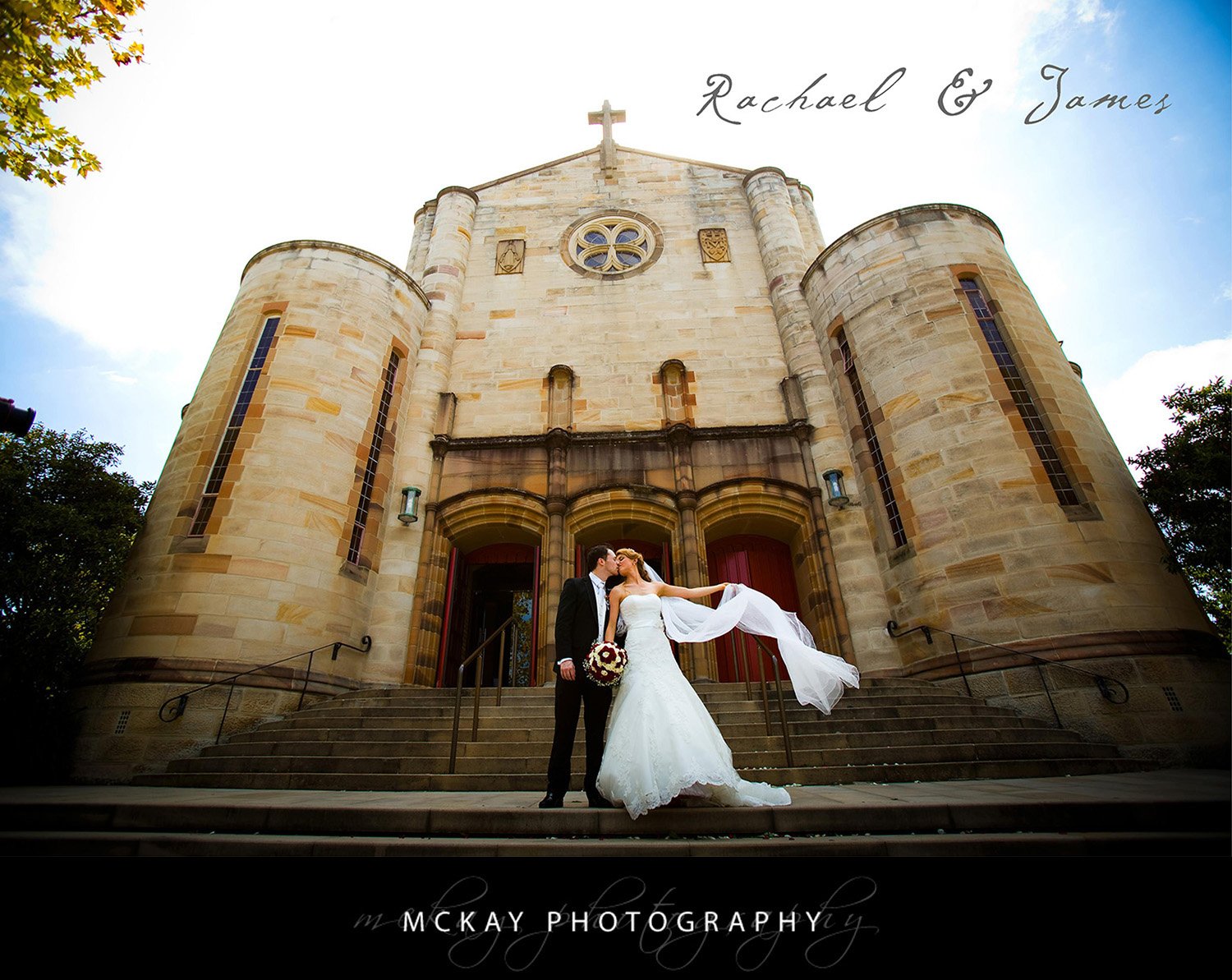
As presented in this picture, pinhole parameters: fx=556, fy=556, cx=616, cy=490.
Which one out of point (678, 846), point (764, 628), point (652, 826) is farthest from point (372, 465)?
point (678, 846)

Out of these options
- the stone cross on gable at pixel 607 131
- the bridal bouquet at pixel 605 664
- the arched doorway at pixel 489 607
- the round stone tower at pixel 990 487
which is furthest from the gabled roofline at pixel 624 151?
the bridal bouquet at pixel 605 664

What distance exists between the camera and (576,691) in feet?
12.1

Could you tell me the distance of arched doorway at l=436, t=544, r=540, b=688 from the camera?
1029 centimetres

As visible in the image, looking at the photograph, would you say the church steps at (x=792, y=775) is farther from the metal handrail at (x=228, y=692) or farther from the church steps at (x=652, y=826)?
the metal handrail at (x=228, y=692)

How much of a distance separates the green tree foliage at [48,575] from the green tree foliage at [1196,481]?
13.8m

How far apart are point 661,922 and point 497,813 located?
1.20 m

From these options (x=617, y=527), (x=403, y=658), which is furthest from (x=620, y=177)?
(x=403, y=658)

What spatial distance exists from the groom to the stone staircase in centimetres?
165

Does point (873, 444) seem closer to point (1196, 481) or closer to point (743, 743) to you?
point (1196, 481)

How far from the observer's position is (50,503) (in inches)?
285

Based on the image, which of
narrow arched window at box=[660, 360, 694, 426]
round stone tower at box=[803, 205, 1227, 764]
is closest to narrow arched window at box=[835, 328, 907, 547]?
round stone tower at box=[803, 205, 1227, 764]

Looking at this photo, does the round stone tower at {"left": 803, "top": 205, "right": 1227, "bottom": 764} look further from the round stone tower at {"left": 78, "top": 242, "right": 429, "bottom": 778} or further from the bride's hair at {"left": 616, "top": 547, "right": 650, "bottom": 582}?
the round stone tower at {"left": 78, "top": 242, "right": 429, "bottom": 778}

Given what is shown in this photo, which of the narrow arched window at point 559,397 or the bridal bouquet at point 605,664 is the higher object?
the narrow arched window at point 559,397

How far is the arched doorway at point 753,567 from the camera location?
35.2ft
